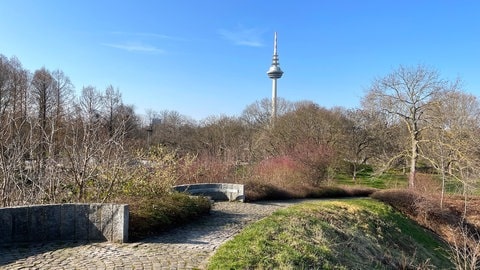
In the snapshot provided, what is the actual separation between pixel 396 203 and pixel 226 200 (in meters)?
9.60

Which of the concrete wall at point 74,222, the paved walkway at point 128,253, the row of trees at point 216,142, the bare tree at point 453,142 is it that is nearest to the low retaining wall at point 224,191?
the row of trees at point 216,142

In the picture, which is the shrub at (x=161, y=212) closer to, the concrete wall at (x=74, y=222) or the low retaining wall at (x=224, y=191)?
the concrete wall at (x=74, y=222)

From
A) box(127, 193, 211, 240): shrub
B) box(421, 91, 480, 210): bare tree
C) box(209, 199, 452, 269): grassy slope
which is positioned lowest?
box(209, 199, 452, 269): grassy slope

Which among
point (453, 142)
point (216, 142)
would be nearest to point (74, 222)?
point (453, 142)

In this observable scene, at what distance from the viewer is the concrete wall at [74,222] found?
6559 millimetres

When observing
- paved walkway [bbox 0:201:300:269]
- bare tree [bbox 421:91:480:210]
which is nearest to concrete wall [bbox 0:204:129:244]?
paved walkway [bbox 0:201:300:269]

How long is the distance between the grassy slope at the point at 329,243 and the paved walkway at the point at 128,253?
18.9 inches

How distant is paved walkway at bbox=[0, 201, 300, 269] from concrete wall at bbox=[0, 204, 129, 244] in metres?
0.25

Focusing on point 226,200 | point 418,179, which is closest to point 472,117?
point 418,179

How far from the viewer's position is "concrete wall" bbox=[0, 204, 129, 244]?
6.56 metres

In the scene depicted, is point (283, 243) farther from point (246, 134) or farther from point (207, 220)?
point (246, 134)

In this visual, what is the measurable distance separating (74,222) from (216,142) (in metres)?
30.2

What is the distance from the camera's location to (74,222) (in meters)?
6.88

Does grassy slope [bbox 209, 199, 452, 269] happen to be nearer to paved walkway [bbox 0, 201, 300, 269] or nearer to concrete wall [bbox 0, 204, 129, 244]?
paved walkway [bbox 0, 201, 300, 269]
